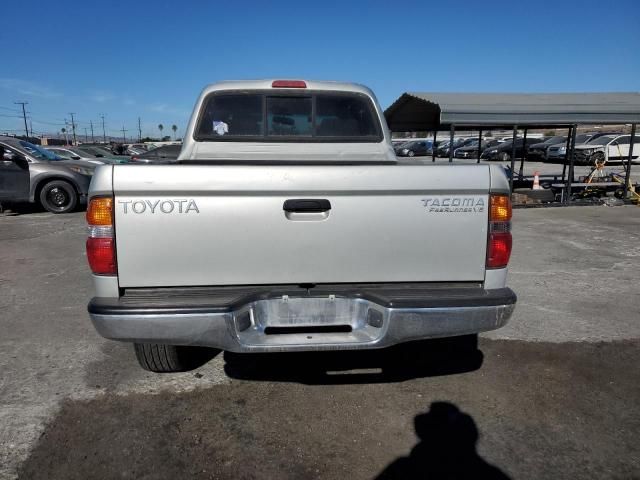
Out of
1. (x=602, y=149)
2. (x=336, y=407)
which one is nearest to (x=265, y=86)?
(x=336, y=407)

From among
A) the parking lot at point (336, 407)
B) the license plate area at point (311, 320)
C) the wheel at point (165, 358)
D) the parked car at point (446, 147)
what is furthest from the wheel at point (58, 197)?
the parked car at point (446, 147)

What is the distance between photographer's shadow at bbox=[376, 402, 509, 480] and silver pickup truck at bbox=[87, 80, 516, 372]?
2.01ft

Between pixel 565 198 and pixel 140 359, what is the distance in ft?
43.5

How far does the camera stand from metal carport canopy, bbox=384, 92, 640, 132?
11617 millimetres

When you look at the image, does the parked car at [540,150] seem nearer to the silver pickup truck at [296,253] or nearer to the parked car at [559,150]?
the parked car at [559,150]

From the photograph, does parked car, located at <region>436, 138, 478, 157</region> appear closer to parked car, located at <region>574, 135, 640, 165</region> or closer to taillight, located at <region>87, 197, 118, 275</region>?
parked car, located at <region>574, 135, 640, 165</region>

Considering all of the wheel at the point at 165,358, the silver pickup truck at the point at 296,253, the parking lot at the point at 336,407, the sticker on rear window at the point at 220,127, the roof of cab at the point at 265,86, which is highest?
the roof of cab at the point at 265,86

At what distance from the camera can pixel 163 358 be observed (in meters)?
3.24

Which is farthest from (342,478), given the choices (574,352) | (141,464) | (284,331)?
(574,352)

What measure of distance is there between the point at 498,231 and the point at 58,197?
11734 millimetres

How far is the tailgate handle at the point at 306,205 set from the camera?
2518 mm

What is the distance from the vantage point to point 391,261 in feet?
8.59

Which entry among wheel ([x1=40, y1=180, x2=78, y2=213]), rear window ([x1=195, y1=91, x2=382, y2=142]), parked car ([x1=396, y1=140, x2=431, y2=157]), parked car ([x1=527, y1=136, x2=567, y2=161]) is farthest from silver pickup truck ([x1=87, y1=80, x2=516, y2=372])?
parked car ([x1=396, y1=140, x2=431, y2=157])

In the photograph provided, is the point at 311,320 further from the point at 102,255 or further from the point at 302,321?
the point at 102,255
